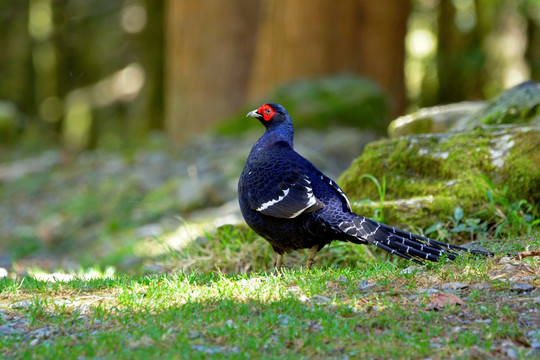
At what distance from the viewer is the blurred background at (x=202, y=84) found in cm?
1075

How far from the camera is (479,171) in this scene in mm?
6086

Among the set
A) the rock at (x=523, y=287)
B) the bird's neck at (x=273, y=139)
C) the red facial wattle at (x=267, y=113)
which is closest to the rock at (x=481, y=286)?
the rock at (x=523, y=287)

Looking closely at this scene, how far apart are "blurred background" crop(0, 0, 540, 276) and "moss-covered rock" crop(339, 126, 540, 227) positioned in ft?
8.49

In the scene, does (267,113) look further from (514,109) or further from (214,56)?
(214,56)

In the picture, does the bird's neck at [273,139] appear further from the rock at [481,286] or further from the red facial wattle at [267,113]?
the rock at [481,286]

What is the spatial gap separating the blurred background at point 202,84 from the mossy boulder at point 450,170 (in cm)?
260

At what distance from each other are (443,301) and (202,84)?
414 inches

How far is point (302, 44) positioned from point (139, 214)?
428cm

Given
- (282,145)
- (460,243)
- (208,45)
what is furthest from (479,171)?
(208,45)

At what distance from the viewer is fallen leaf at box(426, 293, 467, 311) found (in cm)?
390

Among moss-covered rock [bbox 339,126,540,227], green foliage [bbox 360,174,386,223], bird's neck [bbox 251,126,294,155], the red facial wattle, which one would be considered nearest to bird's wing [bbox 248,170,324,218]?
bird's neck [bbox 251,126,294,155]

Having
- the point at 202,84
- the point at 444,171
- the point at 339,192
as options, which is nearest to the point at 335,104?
the point at 202,84

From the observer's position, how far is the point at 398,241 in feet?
15.6

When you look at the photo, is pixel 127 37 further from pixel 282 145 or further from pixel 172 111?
pixel 282 145
